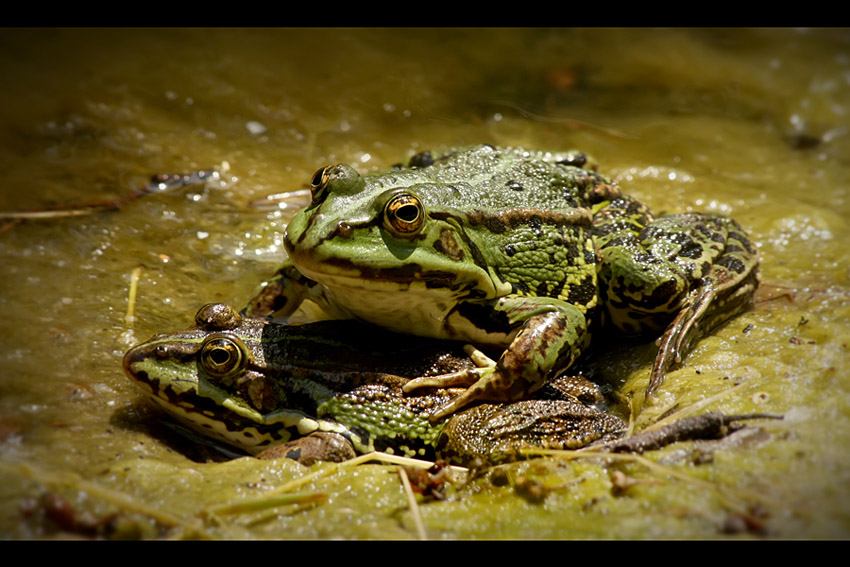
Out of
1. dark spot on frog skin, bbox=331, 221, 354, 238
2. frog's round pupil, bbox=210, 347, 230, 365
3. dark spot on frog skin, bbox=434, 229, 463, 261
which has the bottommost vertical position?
frog's round pupil, bbox=210, 347, 230, 365

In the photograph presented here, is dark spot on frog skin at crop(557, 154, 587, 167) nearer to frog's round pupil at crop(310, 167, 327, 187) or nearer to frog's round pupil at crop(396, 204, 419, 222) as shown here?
frog's round pupil at crop(396, 204, 419, 222)

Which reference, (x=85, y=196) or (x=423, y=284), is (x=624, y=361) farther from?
(x=85, y=196)

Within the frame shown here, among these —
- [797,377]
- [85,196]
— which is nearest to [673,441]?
[797,377]

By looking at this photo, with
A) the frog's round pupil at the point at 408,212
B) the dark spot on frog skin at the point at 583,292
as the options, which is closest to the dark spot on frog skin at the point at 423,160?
the frog's round pupil at the point at 408,212

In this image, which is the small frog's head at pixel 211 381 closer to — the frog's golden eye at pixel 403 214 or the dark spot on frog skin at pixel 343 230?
the dark spot on frog skin at pixel 343 230

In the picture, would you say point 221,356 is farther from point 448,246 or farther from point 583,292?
point 583,292

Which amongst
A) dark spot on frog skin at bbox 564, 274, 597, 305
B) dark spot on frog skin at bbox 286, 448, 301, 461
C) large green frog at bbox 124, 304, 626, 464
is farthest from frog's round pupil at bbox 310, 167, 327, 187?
dark spot on frog skin at bbox 564, 274, 597, 305

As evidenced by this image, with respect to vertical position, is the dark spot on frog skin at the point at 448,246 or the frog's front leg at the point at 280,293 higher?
the dark spot on frog skin at the point at 448,246

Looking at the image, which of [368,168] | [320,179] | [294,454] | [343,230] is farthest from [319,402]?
[368,168]
